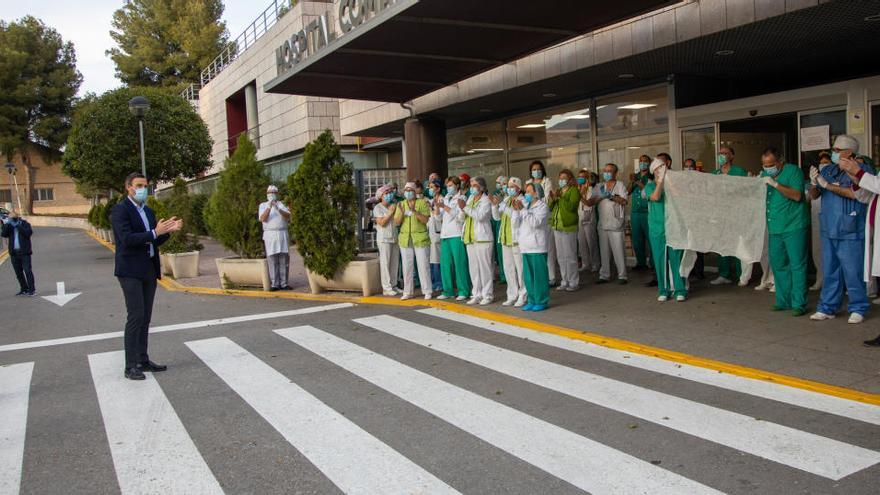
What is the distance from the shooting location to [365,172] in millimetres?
19438

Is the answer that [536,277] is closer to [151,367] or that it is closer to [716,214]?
[716,214]

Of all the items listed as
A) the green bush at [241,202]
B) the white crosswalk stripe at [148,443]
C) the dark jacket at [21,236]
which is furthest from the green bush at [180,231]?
the white crosswalk stripe at [148,443]

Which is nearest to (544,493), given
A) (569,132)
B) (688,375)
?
(688,375)

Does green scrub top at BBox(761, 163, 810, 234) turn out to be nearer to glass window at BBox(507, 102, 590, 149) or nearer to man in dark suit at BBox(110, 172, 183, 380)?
glass window at BBox(507, 102, 590, 149)

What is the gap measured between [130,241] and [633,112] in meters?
9.92

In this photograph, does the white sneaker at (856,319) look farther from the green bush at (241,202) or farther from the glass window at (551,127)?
the green bush at (241,202)

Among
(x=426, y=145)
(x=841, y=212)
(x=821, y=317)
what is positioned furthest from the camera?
(x=426, y=145)

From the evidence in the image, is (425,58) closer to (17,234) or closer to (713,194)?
(713,194)

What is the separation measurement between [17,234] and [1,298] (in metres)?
1.43

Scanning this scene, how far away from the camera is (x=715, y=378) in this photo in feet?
20.3

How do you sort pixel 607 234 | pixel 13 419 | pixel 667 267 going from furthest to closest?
pixel 607 234 → pixel 667 267 → pixel 13 419

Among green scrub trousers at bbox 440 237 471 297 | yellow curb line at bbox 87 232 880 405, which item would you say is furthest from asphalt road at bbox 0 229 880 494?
green scrub trousers at bbox 440 237 471 297

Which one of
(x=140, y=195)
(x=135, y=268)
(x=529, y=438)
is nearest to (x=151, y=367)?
(x=135, y=268)

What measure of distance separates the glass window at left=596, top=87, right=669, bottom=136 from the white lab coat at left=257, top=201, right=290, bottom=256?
6621mm
